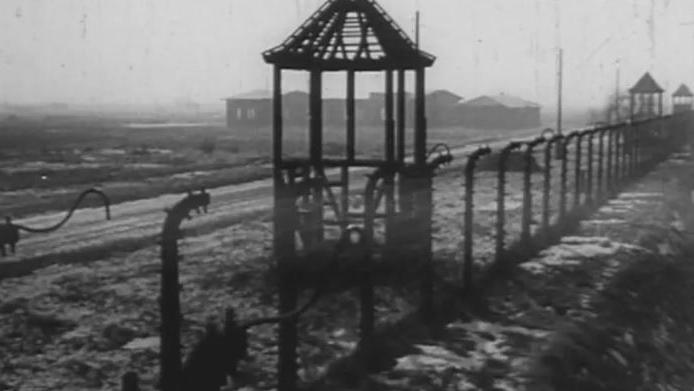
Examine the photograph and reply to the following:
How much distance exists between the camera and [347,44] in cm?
1373

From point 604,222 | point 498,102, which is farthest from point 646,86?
point 604,222

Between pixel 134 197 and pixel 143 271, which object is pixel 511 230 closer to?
pixel 143 271

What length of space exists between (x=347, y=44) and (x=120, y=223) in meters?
7.02

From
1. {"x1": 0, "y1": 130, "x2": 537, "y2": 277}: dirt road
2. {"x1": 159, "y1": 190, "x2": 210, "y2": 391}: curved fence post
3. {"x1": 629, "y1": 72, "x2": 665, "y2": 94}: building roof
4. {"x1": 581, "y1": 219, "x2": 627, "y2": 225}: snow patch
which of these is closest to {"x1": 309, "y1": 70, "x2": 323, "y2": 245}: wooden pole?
{"x1": 0, "y1": 130, "x2": 537, "y2": 277}: dirt road

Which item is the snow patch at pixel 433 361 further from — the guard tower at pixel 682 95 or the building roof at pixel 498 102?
the building roof at pixel 498 102

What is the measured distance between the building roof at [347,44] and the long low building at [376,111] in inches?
2885

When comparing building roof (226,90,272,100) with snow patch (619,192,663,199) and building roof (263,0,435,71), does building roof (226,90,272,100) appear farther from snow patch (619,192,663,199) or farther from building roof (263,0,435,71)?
building roof (263,0,435,71)

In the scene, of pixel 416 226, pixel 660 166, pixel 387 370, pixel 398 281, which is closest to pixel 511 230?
pixel 398 281

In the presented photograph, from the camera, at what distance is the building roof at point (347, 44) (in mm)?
13234

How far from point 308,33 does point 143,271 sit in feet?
15.3

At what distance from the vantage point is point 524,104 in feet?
315

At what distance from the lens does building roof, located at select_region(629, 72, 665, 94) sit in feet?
177

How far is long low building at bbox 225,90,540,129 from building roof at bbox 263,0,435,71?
73.3m

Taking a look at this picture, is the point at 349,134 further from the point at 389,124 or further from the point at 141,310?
the point at 141,310
